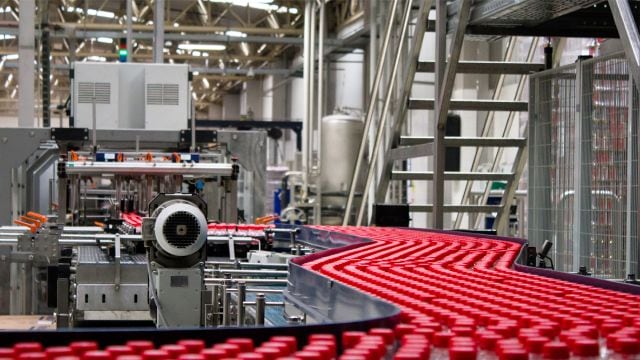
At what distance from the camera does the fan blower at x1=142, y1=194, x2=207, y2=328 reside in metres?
4.79

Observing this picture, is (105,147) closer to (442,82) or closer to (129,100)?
(129,100)

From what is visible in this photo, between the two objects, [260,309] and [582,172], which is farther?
[582,172]

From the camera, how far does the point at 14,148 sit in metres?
9.45

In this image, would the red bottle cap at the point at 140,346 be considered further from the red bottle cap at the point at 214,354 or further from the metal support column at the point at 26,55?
the metal support column at the point at 26,55

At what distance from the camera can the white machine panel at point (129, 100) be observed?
10.0 meters

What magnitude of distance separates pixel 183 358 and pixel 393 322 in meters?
0.64

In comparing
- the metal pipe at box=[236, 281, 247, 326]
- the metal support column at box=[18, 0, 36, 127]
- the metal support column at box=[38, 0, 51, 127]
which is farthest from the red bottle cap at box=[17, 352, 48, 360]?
the metal support column at box=[38, 0, 51, 127]

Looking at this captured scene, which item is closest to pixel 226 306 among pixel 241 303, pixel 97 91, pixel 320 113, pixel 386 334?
pixel 241 303

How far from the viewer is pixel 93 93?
10.0 metres

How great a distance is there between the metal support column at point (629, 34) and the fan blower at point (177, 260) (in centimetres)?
204

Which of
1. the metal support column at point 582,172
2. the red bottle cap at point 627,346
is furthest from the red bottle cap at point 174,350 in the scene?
the metal support column at point 582,172

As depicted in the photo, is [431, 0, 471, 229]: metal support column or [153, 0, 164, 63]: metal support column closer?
[431, 0, 471, 229]: metal support column

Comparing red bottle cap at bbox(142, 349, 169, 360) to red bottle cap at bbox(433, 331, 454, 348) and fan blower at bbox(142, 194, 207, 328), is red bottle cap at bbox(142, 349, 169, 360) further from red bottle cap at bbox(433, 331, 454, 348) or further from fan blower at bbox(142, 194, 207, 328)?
fan blower at bbox(142, 194, 207, 328)

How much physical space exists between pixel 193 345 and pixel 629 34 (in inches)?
124
